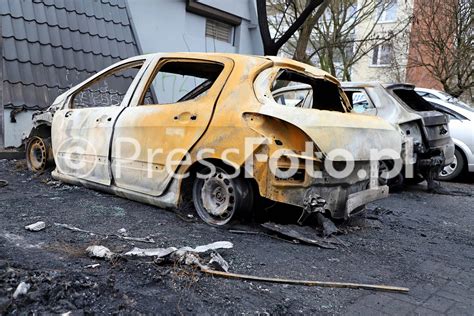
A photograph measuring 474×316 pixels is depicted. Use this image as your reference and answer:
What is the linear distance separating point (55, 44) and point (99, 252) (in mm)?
5768

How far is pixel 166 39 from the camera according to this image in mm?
9562

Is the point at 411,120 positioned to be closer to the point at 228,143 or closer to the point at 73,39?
the point at 228,143

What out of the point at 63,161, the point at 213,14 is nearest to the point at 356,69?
the point at 213,14

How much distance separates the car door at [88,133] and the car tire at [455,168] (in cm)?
634

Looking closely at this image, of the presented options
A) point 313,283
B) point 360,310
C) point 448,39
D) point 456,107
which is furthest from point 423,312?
point 448,39

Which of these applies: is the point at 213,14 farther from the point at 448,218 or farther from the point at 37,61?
the point at 448,218

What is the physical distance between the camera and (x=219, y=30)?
11078 millimetres

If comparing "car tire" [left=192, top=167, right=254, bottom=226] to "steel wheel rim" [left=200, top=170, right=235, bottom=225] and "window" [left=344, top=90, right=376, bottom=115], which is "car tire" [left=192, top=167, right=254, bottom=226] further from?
"window" [left=344, top=90, right=376, bottom=115]

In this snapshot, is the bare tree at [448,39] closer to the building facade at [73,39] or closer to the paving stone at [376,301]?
the building facade at [73,39]

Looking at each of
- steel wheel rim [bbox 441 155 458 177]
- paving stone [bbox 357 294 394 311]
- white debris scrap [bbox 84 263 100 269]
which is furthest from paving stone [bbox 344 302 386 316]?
steel wheel rim [bbox 441 155 458 177]

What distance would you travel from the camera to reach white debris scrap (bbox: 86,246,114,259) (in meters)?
2.92

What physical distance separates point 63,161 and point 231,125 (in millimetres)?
2551

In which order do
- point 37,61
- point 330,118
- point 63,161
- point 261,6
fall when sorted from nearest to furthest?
point 330,118 < point 63,161 < point 37,61 < point 261,6

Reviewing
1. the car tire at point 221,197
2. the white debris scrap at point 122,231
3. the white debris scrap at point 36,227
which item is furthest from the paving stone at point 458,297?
the white debris scrap at point 36,227
